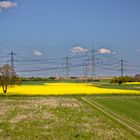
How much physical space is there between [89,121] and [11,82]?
1555 inches

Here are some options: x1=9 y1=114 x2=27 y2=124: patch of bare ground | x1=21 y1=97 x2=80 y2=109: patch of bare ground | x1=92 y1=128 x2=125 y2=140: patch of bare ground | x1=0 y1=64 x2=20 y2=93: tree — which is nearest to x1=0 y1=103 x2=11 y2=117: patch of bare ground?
x1=21 y1=97 x2=80 y2=109: patch of bare ground

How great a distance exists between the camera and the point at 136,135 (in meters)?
16.7

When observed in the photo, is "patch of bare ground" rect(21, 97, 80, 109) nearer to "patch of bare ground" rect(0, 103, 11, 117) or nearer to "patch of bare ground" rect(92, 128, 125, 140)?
"patch of bare ground" rect(0, 103, 11, 117)

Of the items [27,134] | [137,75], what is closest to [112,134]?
[27,134]

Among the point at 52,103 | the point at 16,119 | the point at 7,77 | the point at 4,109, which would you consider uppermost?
the point at 7,77

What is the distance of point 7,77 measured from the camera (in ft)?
194

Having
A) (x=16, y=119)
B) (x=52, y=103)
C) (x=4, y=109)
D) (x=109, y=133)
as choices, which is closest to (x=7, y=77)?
(x=52, y=103)

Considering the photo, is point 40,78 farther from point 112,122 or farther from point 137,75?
point 112,122

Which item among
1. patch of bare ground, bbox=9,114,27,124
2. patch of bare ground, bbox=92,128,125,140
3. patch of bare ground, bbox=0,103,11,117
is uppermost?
patch of bare ground, bbox=0,103,11,117

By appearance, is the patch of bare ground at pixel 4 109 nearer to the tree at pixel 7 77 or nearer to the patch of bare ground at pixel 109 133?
the patch of bare ground at pixel 109 133

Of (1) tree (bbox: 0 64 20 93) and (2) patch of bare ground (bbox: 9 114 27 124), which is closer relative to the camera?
(2) patch of bare ground (bbox: 9 114 27 124)

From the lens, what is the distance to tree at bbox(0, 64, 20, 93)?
191 ft

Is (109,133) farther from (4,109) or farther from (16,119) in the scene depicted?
(4,109)

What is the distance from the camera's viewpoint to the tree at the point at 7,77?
58.1 metres
